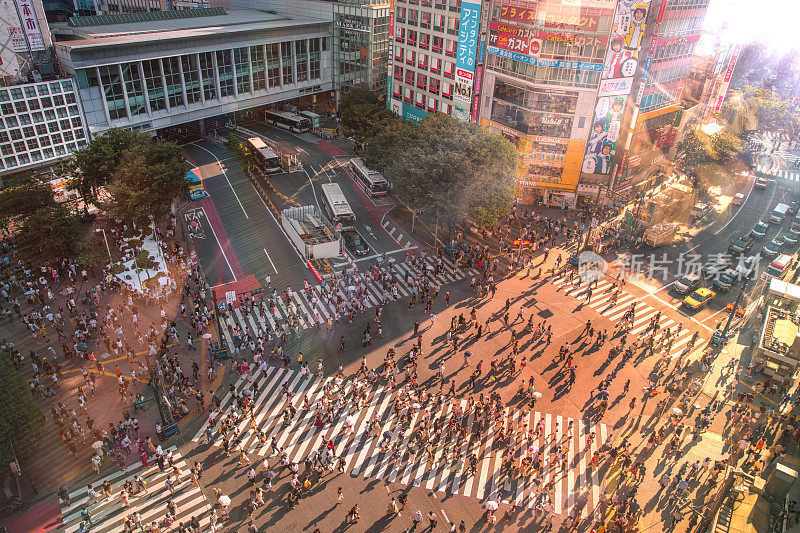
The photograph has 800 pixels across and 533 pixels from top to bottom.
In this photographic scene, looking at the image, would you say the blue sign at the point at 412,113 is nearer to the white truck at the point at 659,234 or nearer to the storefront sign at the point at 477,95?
the storefront sign at the point at 477,95

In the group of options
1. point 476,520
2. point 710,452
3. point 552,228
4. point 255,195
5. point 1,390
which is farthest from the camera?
point 255,195

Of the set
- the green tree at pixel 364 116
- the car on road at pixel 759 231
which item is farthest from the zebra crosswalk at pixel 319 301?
the car on road at pixel 759 231

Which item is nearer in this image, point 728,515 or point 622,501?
point 728,515

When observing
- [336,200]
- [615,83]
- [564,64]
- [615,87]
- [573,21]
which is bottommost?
[336,200]

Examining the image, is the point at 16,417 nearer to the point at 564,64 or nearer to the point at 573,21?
the point at 564,64

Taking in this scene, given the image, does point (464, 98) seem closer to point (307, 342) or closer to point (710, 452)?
point (307, 342)

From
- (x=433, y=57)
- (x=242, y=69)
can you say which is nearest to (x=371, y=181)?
(x=433, y=57)

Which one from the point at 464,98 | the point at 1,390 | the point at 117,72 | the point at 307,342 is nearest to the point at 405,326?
the point at 307,342
